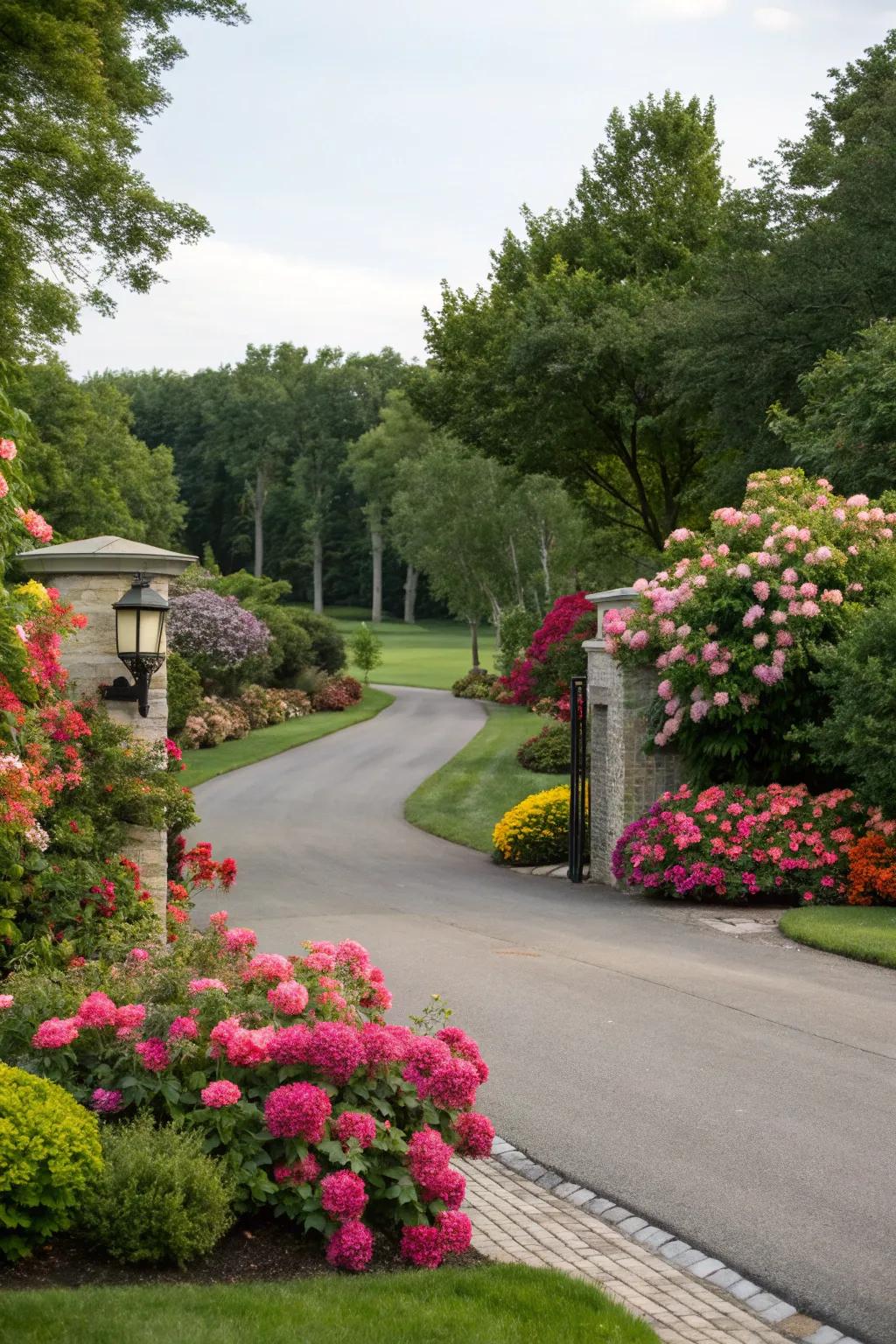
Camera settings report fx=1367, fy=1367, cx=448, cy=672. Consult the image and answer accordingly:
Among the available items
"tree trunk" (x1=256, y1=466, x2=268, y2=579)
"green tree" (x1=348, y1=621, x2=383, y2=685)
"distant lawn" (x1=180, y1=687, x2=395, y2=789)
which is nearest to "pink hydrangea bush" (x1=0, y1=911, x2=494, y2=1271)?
"distant lawn" (x1=180, y1=687, x2=395, y2=789)

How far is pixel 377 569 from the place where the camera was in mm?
91875

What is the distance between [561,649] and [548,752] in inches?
131

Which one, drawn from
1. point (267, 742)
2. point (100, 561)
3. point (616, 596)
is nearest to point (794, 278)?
point (616, 596)

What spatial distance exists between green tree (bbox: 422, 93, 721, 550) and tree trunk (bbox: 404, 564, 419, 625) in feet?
182

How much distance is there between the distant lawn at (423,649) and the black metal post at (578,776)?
41.0 meters

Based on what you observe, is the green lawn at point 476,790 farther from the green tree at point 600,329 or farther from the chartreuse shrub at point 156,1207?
the chartreuse shrub at point 156,1207

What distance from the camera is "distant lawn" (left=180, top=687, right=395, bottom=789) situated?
113ft

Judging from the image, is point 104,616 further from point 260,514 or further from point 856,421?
point 260,514

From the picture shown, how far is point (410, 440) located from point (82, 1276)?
78.2 m

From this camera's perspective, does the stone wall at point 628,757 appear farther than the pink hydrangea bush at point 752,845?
Yes

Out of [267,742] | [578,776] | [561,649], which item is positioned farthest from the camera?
[267,742]

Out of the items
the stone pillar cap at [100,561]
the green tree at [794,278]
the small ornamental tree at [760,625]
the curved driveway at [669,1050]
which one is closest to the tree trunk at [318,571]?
the green tree at [794,278]

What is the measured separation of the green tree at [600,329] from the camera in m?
31.4

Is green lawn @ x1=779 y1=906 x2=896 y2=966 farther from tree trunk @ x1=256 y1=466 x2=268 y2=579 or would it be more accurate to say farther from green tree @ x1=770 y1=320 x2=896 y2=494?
tree trunk @ x1=256 y1=466 x2=268 y2=579
